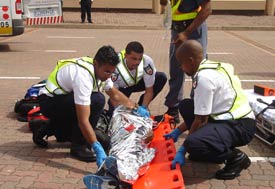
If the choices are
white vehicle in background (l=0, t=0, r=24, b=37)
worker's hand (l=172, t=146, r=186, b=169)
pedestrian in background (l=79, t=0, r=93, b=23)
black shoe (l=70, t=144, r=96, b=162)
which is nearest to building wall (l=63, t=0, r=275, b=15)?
pedestrian in background (l=79, t=0, r=93, b=23)

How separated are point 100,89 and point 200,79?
1095 mm

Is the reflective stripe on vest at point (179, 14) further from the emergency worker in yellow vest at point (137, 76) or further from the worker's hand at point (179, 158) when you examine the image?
the worker's hand at point (179, 158)

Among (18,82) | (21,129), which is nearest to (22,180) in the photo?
(21,129)

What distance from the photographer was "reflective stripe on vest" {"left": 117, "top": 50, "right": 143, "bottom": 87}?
4.65 m

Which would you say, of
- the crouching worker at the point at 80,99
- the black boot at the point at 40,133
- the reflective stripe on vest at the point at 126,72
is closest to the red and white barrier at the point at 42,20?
the reflective stripe on vest at the point at 126,72

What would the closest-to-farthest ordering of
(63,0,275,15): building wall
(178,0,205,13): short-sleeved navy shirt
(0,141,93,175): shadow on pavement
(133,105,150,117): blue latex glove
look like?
(0,141,93,175): shadow on pavement < (133,105,150,117): blue latex glove < (178,0,205,13): short-sleeved navy shirt < (63,0,275,15): building wall

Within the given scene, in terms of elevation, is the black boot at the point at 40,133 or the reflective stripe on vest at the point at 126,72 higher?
the reflective stripe on vest at the point at 126,72

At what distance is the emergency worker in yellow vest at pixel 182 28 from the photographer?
15.4ft

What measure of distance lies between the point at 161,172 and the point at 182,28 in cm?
200

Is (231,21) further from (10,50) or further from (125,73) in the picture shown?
(125,73)

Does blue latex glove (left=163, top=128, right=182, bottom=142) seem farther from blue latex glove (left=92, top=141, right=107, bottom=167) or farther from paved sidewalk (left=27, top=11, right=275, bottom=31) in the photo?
paved sidewalk (left=27, top=11, right=275, bottom=31)

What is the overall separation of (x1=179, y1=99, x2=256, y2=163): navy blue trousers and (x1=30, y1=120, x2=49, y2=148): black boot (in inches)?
57.2

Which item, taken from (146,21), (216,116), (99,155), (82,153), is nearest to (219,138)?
(216,116)

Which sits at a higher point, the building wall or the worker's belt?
the worker's belt
